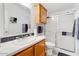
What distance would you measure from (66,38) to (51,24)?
0.81 meters

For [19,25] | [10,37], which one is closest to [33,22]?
[19,25]

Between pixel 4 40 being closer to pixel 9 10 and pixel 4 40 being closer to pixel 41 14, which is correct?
pixel 9 10

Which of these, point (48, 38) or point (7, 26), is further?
point (48, 38)

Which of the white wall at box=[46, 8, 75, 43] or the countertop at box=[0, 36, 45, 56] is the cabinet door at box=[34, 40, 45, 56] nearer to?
the countertop at box=[0, 36, 45, 56]

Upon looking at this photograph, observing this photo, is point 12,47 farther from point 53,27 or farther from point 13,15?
point 53,27

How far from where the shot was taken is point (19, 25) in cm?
234

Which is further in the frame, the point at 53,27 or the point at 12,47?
the point at 53,27

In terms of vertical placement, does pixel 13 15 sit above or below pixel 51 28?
above

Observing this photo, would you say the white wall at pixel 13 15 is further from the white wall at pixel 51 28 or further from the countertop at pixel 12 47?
the white wall at pixel 51 28

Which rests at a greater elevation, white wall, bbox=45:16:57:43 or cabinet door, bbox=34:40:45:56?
white wall, bbox=45:16:57:43

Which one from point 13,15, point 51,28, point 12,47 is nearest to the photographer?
point 12,47

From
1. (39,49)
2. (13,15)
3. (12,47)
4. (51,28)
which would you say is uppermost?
(13,15)

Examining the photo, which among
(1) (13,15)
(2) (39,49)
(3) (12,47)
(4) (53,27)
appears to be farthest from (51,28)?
(3) (12,47)

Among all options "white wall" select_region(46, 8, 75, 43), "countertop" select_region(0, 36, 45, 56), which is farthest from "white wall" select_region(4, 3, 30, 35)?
"white wall" select_region(46, 8, 75, 43)
